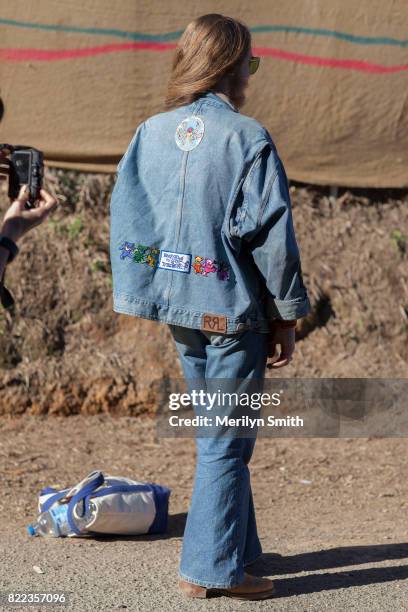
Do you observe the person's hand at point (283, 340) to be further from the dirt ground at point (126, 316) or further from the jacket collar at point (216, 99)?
the dirt ground at point (126, 316)

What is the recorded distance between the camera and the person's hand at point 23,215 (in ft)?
8.89

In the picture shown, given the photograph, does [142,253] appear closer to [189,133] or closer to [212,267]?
[212,267]

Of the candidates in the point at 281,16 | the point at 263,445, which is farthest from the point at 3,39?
the point at 263,445

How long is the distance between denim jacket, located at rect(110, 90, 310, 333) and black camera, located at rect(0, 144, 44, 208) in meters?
0.50

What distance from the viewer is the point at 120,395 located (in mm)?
5812

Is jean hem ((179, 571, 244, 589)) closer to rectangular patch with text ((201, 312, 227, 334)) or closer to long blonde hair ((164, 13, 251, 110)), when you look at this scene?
rectangular patch with text ((201, 312, 227, 334))

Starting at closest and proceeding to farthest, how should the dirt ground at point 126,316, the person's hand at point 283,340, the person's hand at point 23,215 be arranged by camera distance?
the person's hand at point 23,215 → the person's hand at point 283,340 → the dirt ground at point 126,316

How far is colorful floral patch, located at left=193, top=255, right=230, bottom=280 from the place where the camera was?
3205 mm

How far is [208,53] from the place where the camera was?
3184 millimetres

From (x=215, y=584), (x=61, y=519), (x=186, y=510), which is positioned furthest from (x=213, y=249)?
(x=186, y=510)

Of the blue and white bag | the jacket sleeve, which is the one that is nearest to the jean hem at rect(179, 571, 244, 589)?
the blue and white bag

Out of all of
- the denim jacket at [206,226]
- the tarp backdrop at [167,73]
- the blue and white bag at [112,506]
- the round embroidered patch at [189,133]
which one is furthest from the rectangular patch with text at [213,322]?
the tarp backdrop at [167,73]

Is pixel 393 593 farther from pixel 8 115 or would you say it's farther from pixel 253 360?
pixel 8 115

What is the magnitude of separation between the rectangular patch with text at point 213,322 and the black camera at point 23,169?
720 mm
